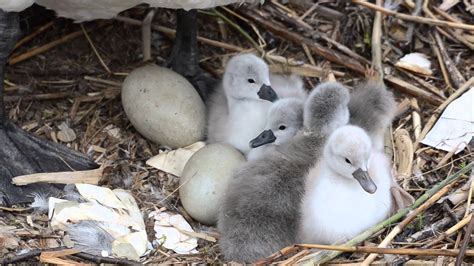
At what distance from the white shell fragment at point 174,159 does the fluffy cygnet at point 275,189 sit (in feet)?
1.26

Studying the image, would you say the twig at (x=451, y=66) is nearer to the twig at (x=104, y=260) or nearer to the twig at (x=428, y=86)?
the twig at (x=428, y=86)

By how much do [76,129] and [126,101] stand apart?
261 mm

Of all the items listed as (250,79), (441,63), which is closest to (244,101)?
(250,79)

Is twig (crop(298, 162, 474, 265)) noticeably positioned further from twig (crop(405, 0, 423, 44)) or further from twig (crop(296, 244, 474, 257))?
twig (crop(405, 0, 423, 44))

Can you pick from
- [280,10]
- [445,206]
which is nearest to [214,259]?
[445,206]

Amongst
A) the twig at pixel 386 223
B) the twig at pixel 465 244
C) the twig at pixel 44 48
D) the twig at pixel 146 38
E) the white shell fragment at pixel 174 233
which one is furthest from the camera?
the twig at pixel 146 38

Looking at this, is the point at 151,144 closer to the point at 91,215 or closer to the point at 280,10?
the point at 91,215

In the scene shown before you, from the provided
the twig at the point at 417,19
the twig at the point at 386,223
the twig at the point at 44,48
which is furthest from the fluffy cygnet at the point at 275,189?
the twig at the point at 44,48

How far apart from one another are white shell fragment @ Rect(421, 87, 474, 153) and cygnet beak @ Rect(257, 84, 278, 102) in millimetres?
594

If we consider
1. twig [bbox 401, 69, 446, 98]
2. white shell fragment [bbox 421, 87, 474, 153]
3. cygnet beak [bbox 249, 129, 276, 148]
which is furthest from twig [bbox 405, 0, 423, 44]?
cygnet beak [bbox 249, 129, 276, 148]

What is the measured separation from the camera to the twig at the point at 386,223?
2.89m

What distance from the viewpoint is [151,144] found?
372cm

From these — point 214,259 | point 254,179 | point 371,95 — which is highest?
point 371,95

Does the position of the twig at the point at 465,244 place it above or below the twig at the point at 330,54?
below
